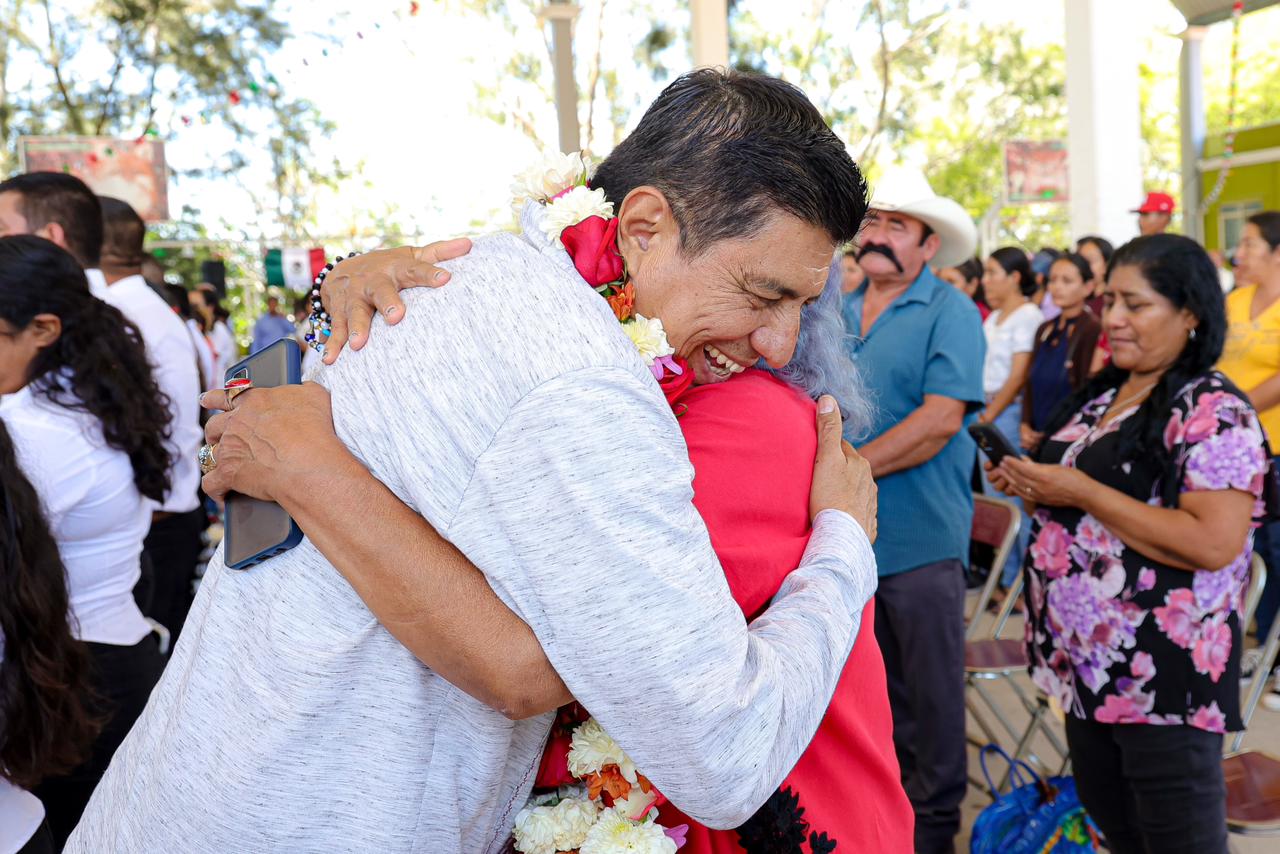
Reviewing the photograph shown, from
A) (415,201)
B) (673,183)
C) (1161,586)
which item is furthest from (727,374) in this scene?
(415,201)

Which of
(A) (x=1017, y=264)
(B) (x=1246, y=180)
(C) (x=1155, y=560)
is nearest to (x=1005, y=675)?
(C) (x=1155, y=560)

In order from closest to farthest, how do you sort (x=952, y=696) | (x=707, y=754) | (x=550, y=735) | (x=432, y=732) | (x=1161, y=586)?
(x=707, y=754), (x=432, y=732), (x=550, y=735), (x=1161, y=586), (x=952, y=696)

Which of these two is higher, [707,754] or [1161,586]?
[707,754]

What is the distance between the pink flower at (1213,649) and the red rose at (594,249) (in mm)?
1884

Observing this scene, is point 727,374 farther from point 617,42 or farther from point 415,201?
point 617,42

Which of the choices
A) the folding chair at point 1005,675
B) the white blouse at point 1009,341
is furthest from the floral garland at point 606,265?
the white blouse at point 1009,341

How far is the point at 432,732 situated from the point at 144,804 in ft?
1.12

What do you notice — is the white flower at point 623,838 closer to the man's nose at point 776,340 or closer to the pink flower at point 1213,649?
the man's nose at point 776,340

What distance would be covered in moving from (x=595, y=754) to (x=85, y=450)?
1.77 metres

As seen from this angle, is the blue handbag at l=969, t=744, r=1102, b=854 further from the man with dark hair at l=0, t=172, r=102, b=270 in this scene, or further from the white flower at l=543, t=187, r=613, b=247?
the man with dark hair at l=0, t=172, r=102, b=270

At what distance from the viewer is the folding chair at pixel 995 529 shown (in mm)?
4055

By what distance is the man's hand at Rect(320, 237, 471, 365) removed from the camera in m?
1.15

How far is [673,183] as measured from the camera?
1.24 meters

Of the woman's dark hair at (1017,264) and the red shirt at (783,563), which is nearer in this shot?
the red shirt at (783,563)
